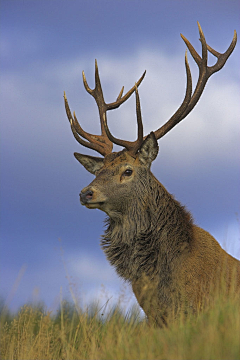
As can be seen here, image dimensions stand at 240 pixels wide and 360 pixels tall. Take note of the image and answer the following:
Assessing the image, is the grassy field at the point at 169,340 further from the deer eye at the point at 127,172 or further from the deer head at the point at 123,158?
the deer eye at the point at 127,172

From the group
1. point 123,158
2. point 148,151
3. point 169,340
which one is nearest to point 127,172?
point 123,158

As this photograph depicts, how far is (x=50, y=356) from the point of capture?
5551 millimetres

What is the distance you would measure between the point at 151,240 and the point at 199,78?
281cm

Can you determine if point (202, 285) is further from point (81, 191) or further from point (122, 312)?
point (81, 191)

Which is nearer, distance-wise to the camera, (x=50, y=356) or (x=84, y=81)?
(x=50, y=356)

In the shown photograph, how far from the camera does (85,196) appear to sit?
573cm

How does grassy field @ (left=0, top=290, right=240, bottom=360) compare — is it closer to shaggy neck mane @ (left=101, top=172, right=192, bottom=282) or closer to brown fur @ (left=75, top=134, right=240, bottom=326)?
brown fur @ (left=75, top=134, right=240, bottom=326)

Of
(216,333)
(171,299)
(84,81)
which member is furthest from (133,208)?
(84,81)

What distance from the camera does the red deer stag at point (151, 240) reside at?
5.49 metres

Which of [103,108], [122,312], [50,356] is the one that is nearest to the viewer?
[122,312]

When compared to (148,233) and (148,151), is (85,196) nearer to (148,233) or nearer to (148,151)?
(148,233)

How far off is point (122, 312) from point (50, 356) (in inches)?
46.1

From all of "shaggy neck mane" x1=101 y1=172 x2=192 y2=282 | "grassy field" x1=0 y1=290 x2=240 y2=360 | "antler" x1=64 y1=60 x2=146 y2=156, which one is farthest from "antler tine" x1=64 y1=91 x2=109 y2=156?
"grassy field" x1=0 y1=290 x2=240 y2=360

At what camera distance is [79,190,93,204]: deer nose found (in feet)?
18.8
